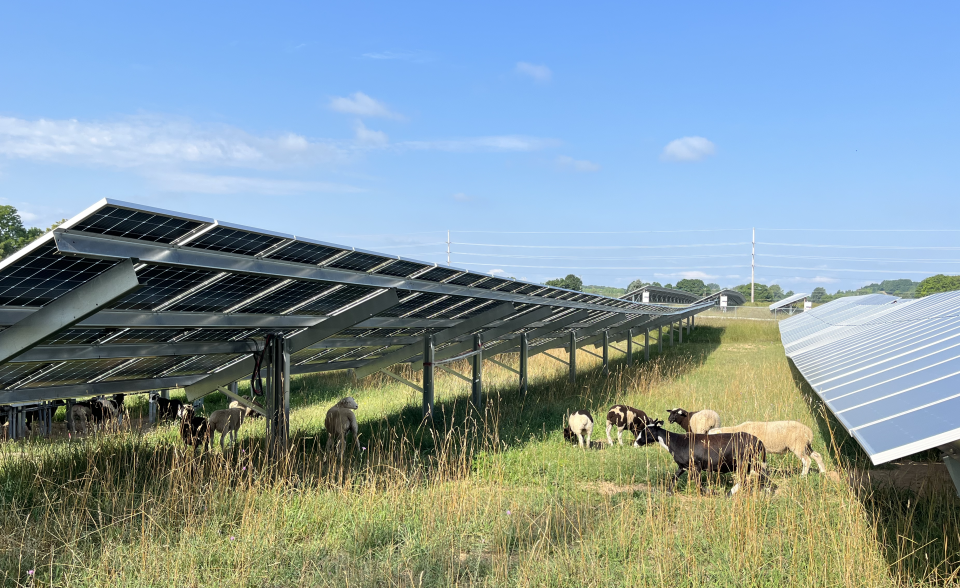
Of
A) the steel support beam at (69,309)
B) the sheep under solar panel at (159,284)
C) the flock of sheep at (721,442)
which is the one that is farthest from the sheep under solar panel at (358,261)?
the flock of sheep at (721,442)

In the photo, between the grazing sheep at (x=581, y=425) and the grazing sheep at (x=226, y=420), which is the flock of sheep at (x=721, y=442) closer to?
the grazing sheep at (x=581, y=425)

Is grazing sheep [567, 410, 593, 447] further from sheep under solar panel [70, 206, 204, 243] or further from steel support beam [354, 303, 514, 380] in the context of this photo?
sheep under solar panel [70, 206, 204, 243]

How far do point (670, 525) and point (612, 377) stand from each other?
13.8 meters

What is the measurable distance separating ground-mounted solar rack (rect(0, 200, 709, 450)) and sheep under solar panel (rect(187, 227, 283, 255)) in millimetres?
14

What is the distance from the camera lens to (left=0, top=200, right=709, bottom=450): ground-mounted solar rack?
4.57 metres

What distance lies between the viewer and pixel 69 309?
4.98 m

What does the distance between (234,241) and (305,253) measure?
867 mm

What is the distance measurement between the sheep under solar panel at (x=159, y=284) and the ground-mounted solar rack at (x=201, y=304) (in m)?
0.02

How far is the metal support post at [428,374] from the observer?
38.4 ft

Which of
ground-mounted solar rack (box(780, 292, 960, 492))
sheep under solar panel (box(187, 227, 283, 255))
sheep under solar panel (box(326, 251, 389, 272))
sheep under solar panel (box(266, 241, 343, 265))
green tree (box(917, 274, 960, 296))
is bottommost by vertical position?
green tree (box(917, 274, 960, 296))

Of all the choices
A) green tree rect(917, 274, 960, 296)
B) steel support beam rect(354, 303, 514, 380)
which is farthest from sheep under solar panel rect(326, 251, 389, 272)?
green tree rect(917, 274, 960, 296)

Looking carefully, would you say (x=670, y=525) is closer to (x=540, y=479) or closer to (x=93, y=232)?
(x=540, y=479)

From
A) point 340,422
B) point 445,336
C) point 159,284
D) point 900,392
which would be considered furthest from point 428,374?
point 900,392

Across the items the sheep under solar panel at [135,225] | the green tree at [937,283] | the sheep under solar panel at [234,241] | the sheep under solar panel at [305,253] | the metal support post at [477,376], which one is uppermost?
the sheep under solar panel at [135,225]
